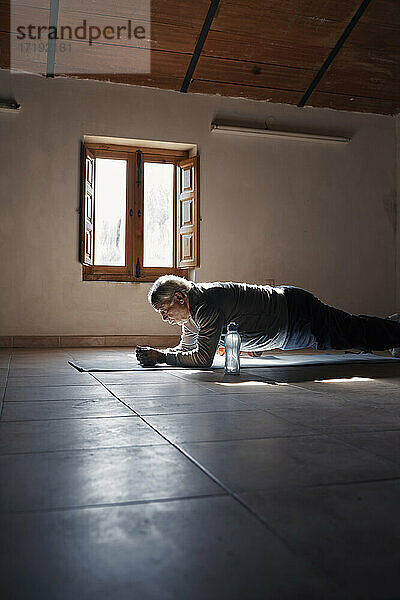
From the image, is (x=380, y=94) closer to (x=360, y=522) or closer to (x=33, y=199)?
(x=33, y=199)

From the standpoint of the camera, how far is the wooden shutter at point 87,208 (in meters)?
6.15

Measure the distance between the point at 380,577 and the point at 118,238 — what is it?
6.07 meters

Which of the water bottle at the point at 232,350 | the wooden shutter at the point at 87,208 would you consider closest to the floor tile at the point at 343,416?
the water bottle at the point at 232,350

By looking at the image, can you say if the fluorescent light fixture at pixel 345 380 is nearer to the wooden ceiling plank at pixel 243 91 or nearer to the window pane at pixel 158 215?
the window pane at pixel 158 215

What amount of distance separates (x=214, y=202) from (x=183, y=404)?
188 inches

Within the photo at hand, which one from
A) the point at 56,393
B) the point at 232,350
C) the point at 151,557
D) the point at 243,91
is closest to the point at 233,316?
the point at 232,350

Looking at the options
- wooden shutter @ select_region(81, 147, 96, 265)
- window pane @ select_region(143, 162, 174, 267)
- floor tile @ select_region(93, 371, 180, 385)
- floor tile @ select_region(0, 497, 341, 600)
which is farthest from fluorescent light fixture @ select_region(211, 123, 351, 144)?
floor tile @ select_region(0, 497, 341, 600)

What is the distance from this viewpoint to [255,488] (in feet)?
3.72

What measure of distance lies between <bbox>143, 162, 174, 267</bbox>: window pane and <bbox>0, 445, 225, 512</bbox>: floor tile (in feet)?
17.6

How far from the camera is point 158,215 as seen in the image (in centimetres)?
679

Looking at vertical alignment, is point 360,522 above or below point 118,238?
below

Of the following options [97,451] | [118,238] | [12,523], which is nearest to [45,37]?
[118,238]

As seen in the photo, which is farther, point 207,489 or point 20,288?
point 20,288

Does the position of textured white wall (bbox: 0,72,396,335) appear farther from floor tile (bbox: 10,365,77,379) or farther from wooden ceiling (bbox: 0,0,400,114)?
floor tile (bbox: 10,365,77,379)
